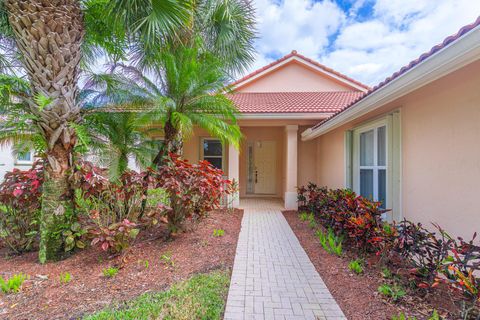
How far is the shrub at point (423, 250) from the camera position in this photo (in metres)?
3.04

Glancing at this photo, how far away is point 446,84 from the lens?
3.66 m

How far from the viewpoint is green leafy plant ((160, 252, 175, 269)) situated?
4.37 metres

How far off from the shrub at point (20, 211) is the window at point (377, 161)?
7.56 m

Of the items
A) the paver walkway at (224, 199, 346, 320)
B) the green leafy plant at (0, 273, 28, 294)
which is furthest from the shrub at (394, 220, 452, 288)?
the green leafy plant at (0, 273, 28, 294)

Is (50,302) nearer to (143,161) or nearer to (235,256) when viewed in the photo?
(235,256)

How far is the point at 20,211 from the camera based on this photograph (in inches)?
192

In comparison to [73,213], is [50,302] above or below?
below

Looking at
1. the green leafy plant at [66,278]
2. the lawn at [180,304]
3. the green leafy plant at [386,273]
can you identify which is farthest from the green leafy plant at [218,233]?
the green leafy plant at [386,273]

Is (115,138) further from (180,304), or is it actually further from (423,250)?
(423,250)

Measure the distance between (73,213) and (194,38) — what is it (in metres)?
5.74

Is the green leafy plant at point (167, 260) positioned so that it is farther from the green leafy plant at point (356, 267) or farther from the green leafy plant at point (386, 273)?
the green leafy plant at point (386, 273)

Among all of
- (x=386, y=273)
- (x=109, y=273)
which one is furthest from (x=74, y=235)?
(x=386, y=273)

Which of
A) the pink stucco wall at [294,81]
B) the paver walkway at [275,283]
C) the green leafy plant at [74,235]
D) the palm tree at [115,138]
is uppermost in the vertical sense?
the pink stucco wall at [294,81]

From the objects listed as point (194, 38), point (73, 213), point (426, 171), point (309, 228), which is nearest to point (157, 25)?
point (194, 38)
